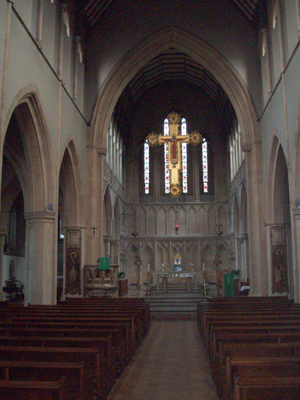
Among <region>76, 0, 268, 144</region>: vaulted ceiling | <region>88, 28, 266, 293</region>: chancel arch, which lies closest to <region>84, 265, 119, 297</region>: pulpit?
<region>88, 28, 266, 293</region>: chancel arch

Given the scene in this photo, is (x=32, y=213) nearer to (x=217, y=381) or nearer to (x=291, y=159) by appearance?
(x=291, y=159)

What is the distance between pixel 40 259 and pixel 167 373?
6539 mm

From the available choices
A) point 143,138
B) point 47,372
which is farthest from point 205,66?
point 47,372

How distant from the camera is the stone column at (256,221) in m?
15.9

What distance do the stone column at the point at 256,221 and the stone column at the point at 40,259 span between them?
743 centimetres

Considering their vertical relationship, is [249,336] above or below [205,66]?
below

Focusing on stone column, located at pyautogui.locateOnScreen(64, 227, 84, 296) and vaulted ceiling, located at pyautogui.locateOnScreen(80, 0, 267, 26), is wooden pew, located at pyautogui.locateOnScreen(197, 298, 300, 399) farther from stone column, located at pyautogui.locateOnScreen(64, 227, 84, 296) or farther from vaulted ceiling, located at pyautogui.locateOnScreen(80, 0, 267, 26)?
vaulted ceiling, located at pyautogui.locateOnScreen(80, 0, 267, 26)

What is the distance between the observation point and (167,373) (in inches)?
251

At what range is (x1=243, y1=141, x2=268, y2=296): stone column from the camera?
15.9 meters

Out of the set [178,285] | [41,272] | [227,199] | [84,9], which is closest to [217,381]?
[41,272]

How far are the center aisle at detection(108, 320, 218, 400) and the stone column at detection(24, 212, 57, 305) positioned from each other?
11.6 ft

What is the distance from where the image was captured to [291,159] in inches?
479

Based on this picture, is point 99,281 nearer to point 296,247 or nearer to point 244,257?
point 296,247

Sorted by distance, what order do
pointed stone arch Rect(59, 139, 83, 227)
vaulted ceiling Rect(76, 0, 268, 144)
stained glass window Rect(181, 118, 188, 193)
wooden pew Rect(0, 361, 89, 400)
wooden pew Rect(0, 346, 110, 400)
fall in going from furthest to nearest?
stained glass window Rect(181, 118, 188, 193)
vaulted ceiling Rect(76, 0, 268, 144)
pointed stone arch Rect(59, 139, 83, 227)
wooden pew Rect(0, 346, 110, 400)
wooden pew Rect(0, 361, 89, 400)
